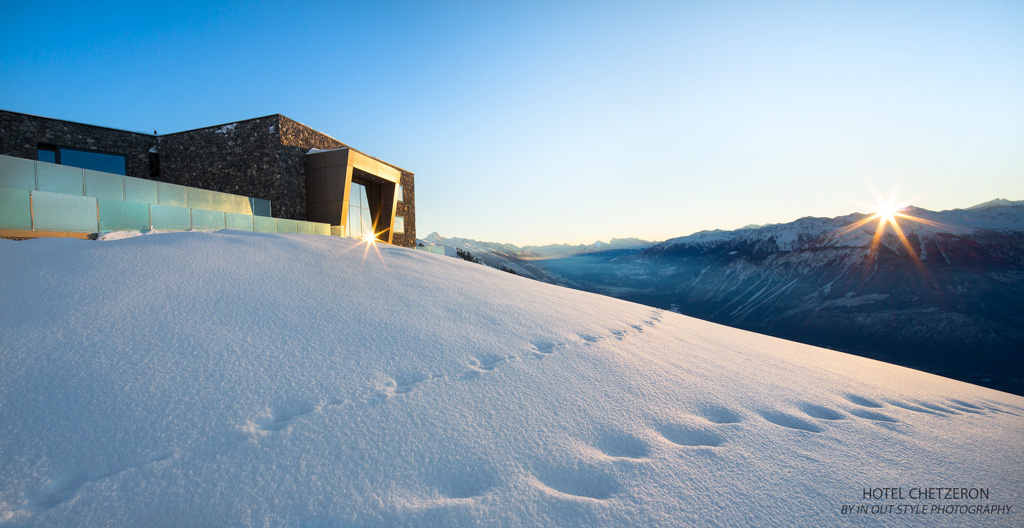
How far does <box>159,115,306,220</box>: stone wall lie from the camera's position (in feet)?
44.6

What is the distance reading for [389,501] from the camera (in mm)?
1690

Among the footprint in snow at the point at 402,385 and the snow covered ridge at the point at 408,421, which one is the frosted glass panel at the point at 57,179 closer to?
the snow covered ridge at the point at 408,421

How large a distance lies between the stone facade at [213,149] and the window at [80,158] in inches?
9.0

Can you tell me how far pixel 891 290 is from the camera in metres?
84.0

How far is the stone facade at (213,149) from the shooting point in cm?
1366

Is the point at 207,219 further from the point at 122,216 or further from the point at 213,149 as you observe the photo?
the point at 213,149

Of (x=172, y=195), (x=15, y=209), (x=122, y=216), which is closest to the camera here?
(x=15, y=209)

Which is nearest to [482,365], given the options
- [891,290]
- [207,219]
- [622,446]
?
[622,446]

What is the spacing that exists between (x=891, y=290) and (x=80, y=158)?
127296 millimetres

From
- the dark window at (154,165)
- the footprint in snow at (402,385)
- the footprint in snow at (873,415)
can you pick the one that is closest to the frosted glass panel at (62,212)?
the footprint in snow at (402,385)

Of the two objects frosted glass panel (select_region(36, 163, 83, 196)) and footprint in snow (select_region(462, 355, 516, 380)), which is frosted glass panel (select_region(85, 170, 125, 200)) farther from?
footprint in snow (select_region(462, 355, 516, 380))

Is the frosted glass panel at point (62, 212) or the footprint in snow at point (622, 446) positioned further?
the frosted glass panel at point (62, 212)

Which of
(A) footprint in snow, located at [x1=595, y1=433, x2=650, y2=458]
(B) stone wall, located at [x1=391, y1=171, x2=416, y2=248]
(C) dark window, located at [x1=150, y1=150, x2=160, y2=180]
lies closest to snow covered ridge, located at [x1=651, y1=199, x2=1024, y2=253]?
(B) stone wall, located at [x1=391, y1=171, x2=416, y2=248]

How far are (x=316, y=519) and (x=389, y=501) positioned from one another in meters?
0.30
